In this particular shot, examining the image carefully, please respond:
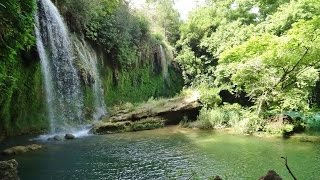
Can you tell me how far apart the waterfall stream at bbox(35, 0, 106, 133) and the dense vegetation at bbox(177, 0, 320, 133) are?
20.0 feet

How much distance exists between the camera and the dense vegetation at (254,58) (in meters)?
13.5

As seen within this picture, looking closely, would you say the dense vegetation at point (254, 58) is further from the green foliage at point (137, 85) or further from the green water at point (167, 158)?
the green water at point (167, 158)

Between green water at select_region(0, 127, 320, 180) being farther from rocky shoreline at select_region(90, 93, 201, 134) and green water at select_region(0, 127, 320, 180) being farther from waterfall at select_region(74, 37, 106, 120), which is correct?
waterfall at select_region(74, 37, 106, 120)

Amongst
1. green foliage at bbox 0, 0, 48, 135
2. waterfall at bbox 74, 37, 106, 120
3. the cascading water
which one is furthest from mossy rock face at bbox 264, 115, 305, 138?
green foliage at bbox 0, 0, 48, 135

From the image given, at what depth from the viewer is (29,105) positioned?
14.7 m

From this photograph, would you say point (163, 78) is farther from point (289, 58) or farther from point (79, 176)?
point (79, 176)

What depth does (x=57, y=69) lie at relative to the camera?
15.9 m

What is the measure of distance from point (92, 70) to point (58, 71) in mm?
2964

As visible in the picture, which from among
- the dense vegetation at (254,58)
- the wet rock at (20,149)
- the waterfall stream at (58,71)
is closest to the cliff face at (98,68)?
the waterfall stream at (58,71)

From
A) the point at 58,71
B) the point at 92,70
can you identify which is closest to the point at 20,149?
the point at 58,71

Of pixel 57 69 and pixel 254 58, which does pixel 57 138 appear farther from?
pixel 254 58

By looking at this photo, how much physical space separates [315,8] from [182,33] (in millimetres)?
11322

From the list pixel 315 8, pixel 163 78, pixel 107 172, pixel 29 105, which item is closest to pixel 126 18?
pixel 163 78

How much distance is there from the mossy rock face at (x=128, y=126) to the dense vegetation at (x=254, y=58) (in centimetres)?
222
